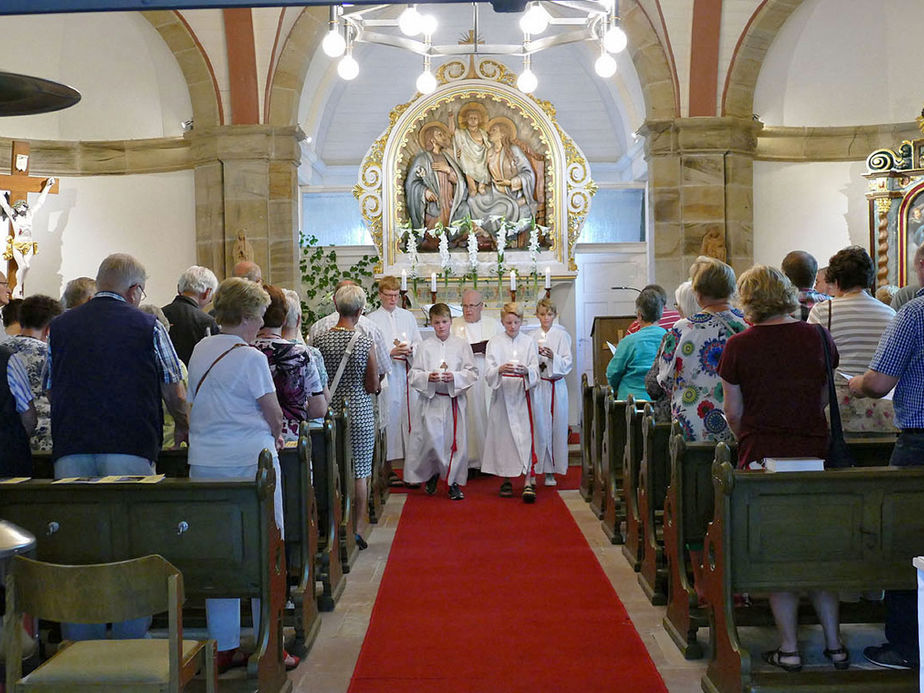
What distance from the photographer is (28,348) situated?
4.89 metres

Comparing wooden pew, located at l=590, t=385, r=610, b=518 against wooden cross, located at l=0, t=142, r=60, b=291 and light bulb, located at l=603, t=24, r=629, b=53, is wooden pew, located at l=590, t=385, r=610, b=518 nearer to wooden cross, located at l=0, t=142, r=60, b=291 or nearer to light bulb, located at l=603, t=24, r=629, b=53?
light bulb, located at l=603, t=24, r=629, b=53

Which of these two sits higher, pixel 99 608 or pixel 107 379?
pixel 107 379

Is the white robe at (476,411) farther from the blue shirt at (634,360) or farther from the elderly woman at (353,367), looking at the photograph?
the elderly woman at (353,367)

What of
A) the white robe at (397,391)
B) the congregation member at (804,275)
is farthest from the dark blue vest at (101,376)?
the white robe at (397,391)

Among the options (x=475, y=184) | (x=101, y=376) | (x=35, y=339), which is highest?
(x=475, y=184)

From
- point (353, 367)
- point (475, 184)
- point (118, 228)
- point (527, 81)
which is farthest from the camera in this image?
point (475, 184)

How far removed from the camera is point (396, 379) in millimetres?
9398

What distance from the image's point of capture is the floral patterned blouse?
4.78m

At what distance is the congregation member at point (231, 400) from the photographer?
4.14 metres

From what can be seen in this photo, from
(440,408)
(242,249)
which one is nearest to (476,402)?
(440,408)

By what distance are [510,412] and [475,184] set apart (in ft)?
18.5

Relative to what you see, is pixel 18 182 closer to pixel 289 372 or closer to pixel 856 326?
pixel 289 372

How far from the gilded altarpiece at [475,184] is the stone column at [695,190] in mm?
1589

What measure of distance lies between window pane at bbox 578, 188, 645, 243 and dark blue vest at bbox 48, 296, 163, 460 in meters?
11.0
